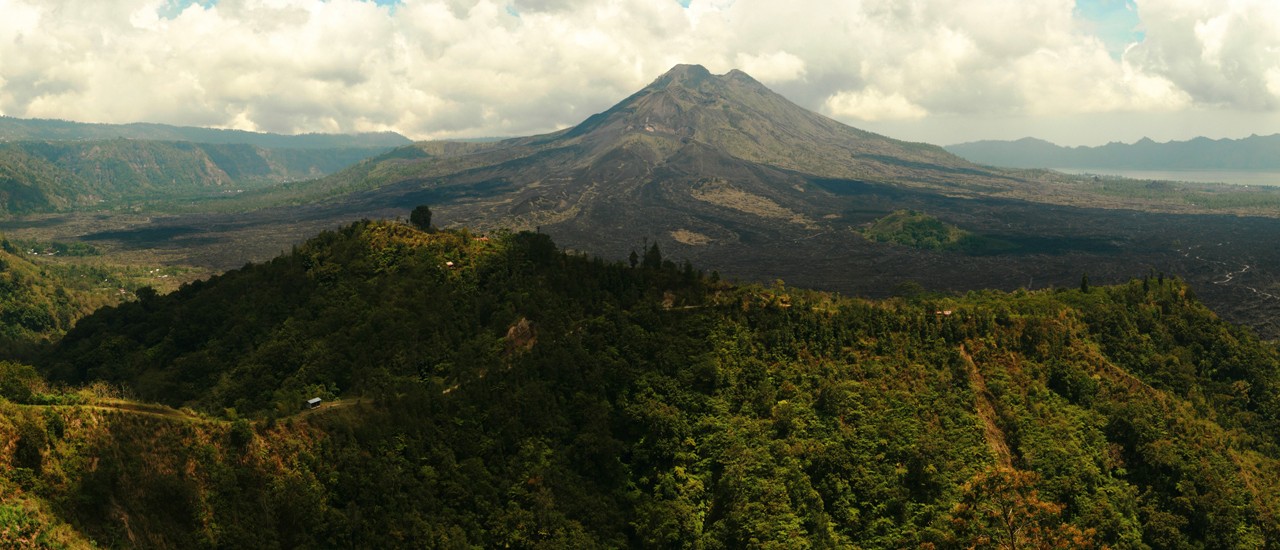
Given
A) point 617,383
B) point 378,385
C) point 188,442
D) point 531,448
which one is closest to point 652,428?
point 617,383

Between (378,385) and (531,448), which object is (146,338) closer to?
(378,385)

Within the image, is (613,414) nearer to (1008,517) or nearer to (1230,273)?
(1008,517)

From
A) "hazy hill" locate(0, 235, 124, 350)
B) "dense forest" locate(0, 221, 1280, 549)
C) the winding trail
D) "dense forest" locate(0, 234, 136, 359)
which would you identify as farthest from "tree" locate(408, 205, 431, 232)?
the winding trail

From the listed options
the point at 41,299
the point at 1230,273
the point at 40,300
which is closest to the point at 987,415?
the point at 1230,273

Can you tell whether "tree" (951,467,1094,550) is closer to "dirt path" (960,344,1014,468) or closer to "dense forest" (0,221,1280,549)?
"dense forest" (0,221,1280,549)

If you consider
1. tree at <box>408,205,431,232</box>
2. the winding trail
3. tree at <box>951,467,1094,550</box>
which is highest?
tree at <box>408,205,431,232</box>
